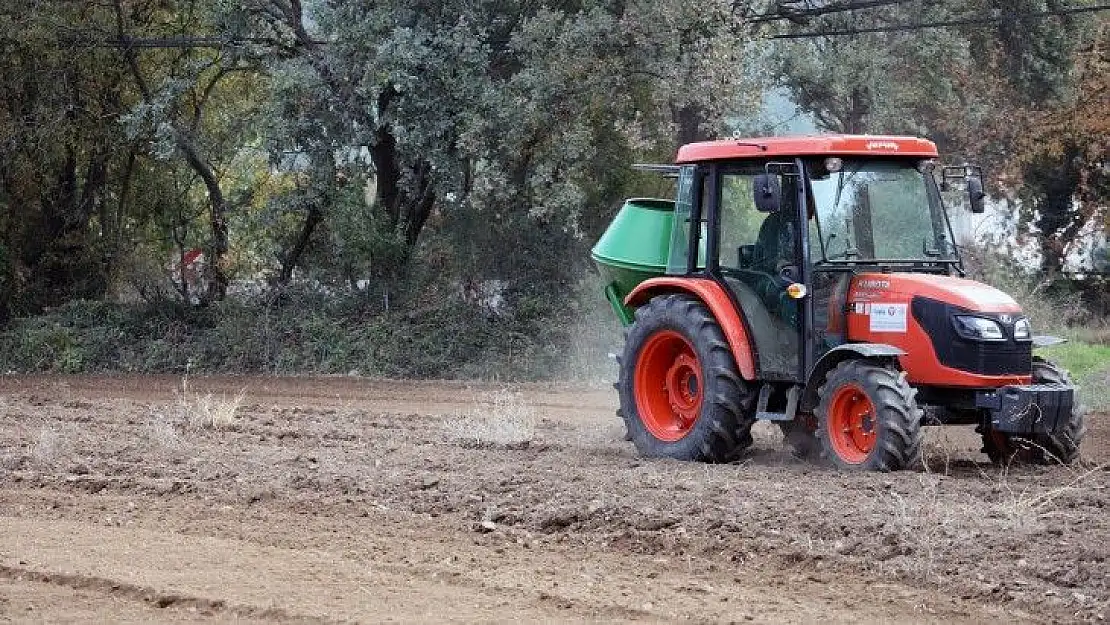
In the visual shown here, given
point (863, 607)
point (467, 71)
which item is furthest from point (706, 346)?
point (467, 71)

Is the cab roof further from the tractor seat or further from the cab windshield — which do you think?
the tractor seat

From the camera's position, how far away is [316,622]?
7.32 meters

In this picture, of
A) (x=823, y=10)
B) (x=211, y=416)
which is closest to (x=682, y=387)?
(x=211, y=416)

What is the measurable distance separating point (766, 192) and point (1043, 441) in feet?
8.42

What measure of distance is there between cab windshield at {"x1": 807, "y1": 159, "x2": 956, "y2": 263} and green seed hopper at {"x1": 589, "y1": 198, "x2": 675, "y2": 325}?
1.81 meters

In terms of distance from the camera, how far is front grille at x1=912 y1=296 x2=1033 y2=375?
35.1ft

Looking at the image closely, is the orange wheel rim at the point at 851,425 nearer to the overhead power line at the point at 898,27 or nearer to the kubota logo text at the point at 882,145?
the kubota logo text at the point at 882,145

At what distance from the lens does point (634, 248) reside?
43.0ft

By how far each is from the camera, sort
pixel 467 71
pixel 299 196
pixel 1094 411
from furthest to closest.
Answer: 1. pixel 299 196
2. pixel 467 71
3. pixel 1094 411

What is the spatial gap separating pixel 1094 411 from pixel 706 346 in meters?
5.83

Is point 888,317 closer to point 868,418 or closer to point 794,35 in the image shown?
point 868,418

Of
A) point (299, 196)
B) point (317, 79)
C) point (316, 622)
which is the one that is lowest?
point (316, 622)

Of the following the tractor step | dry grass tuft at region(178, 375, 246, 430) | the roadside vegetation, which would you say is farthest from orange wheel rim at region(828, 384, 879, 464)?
the roadside vegetation

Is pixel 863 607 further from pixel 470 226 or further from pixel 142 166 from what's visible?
pixel 142 166
